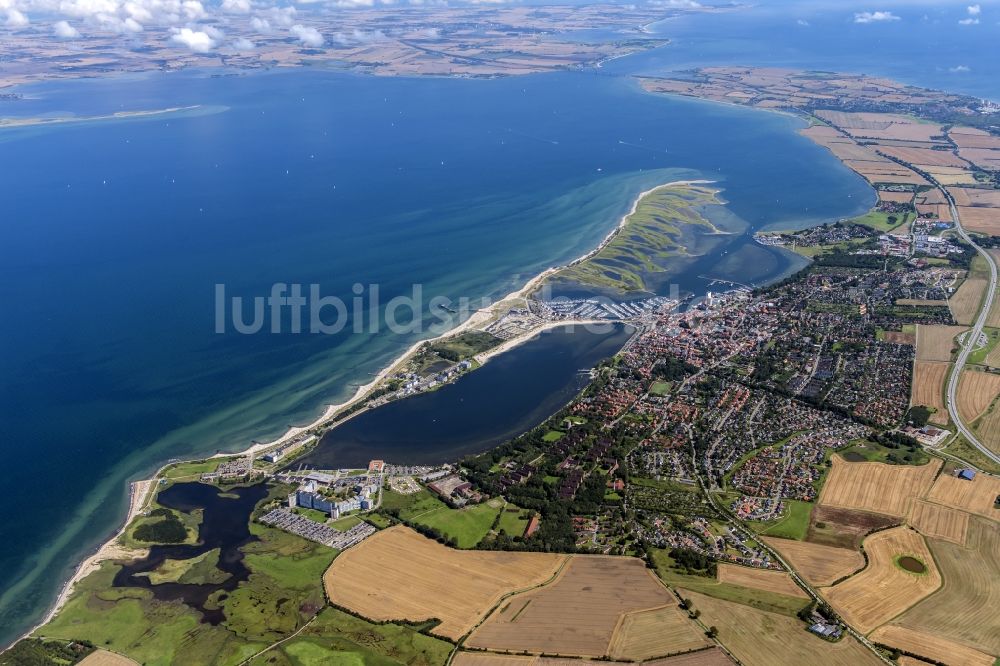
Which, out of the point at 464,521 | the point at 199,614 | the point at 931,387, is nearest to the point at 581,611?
the point at 464,521

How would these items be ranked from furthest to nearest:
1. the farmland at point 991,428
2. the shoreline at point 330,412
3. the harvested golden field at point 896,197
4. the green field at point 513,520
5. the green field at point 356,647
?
1. the harvested golden field at point 896,197
2. the farmland at point 991,428
3. the green field at point 513,520
4. the shoreline at point 330,412
5. the green field at point 356,647

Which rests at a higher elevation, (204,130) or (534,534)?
(204,130)

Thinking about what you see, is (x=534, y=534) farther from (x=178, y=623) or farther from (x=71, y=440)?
(x=71, y=440)

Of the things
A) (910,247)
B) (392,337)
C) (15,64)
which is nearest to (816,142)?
(910,247)

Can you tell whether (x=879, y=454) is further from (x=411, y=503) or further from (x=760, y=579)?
(x=411, y=503)

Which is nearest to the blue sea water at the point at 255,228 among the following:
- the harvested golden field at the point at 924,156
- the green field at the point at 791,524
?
the harvested golden field at the point at 924,156

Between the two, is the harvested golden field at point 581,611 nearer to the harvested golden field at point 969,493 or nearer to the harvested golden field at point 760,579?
the harvested golden field at point 760,579
